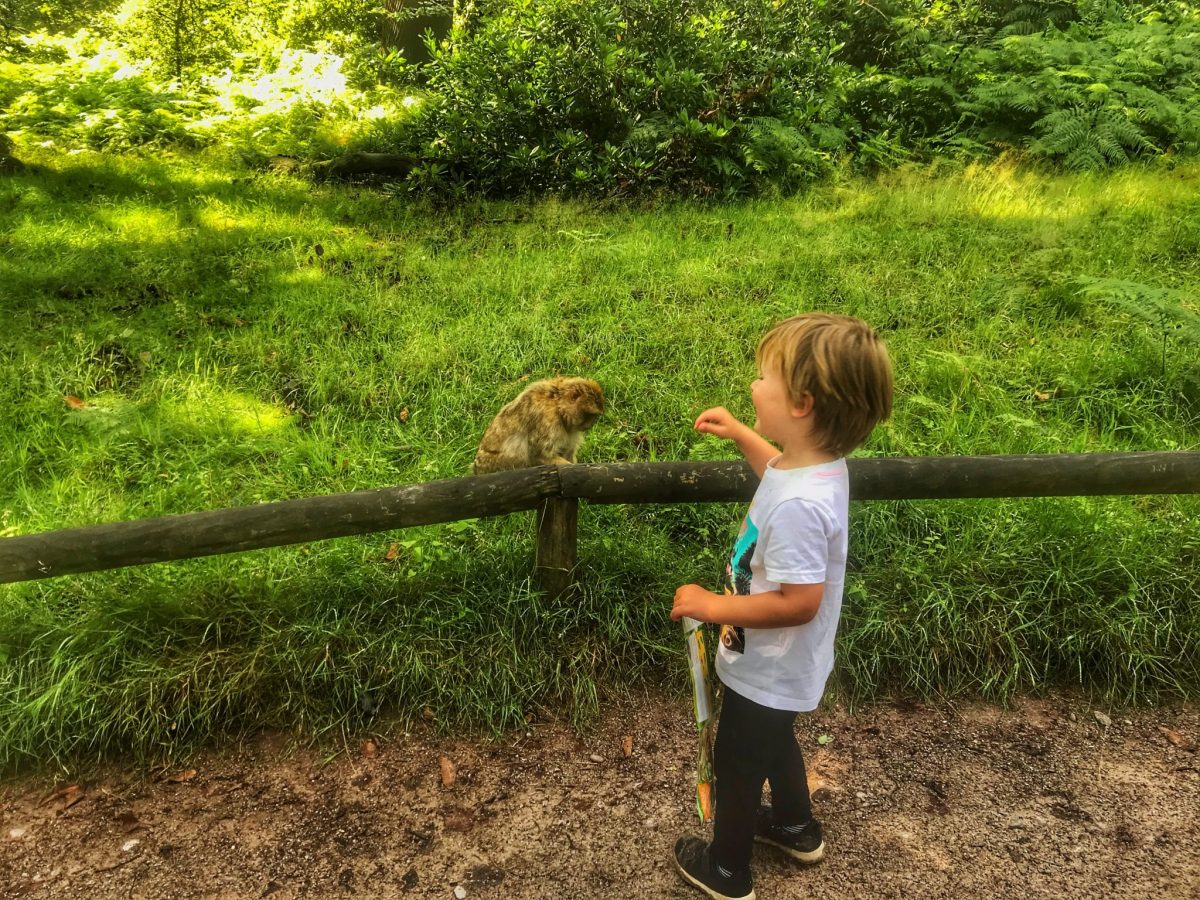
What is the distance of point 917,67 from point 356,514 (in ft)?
33.8

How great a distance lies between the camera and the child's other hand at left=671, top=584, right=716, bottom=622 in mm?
1787

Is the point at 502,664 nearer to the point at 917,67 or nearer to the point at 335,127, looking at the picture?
the point at 335,127

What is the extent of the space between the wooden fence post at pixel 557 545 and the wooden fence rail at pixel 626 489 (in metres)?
0.01

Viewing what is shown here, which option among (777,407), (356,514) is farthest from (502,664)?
(777,407)

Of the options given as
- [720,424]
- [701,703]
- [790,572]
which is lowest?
[701,703]

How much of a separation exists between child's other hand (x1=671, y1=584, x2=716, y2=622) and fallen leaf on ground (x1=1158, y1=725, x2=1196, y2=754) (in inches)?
97.1

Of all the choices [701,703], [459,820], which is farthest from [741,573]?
[459,820]

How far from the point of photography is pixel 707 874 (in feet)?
7.66

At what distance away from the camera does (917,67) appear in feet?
32.1

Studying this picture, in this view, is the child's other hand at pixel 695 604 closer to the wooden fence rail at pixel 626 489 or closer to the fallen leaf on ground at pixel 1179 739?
the wooden fence rail at pixel 626 489

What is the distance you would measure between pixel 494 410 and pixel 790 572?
10.8ft

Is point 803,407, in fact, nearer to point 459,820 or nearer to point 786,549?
point 786,549

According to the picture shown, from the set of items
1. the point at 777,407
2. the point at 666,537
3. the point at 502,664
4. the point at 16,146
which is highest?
the point at 16,146

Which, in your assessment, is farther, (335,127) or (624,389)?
(335,127)
